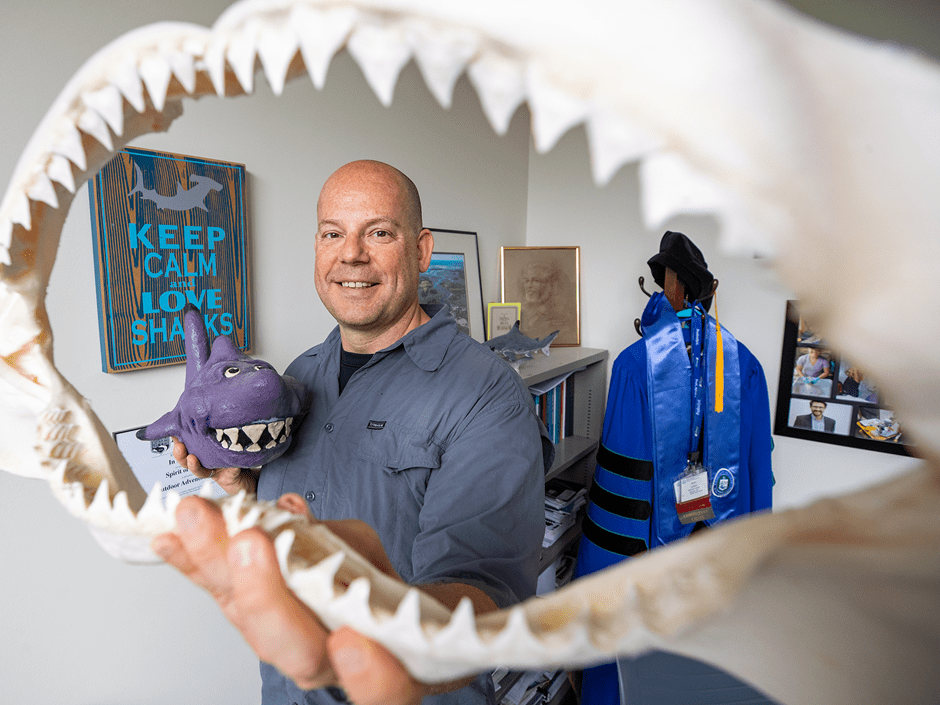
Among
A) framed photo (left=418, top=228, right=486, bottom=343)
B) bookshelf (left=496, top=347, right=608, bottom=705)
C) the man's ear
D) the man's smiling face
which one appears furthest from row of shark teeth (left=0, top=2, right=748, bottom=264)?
bookshelf (left=496, top=347, right=608, bottom=705)

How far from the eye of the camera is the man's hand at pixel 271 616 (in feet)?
1.25

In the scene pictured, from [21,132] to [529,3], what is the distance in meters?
1.12

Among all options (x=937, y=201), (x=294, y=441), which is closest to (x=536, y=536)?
(x=294, y=441)

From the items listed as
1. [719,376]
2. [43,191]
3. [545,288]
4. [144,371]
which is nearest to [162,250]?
[144,371]

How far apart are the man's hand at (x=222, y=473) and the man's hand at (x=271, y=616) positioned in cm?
54

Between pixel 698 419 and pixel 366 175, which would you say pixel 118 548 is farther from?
pixel 698 419

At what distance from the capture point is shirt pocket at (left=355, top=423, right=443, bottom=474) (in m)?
1.01

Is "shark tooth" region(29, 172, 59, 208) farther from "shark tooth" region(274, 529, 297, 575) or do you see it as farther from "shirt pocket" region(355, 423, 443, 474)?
"shirt pocket" region(355, 423, 443, 474)

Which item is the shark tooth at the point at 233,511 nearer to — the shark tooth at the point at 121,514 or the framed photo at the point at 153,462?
the shark tooth at the point at 121,514

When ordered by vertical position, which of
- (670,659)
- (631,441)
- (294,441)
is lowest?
(670,659)

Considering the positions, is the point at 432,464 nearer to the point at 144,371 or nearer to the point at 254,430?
the point at 254,430

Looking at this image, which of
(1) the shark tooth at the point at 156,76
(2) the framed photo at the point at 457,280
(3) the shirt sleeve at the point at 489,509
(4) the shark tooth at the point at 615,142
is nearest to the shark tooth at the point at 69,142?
(1) the shark tooth at the point at 156,76

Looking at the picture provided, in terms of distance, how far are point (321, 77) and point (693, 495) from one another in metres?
1.74

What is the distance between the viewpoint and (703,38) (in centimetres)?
27
